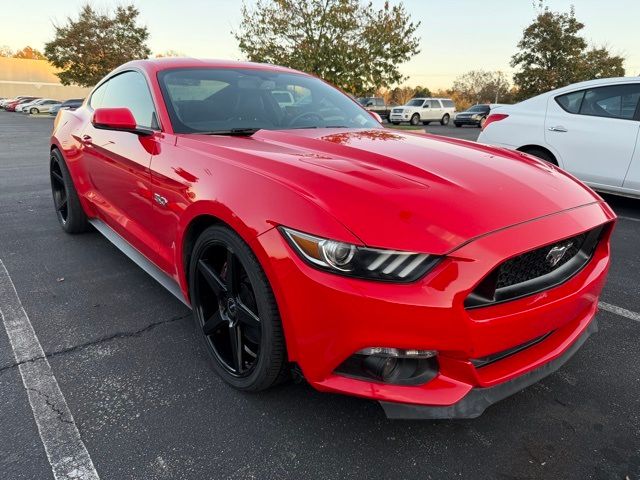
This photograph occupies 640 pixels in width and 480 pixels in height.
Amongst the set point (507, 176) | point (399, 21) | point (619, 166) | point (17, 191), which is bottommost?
point (17, 191)

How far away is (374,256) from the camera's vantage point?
4.96 ft

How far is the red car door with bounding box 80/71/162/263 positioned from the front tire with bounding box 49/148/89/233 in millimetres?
512

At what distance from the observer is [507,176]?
1986 mm

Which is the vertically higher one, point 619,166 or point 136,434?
point 619,166

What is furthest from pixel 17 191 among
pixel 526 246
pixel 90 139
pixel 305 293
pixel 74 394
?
pixel 526 246

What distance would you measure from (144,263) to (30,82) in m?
77.9

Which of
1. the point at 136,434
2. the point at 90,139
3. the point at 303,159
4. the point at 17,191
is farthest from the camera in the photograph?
the point at 17,191

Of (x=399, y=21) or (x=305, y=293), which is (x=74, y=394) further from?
(x=399, y=21)

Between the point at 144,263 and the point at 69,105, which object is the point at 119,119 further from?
the point at 69,105

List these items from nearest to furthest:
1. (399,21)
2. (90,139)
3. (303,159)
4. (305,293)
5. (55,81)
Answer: (305,293), (303,159), (90,139), (399,21), (55,81)

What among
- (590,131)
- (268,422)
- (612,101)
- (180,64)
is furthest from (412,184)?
(612,101)

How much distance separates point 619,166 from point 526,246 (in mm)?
4457

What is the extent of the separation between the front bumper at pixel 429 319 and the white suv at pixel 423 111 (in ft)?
96.2

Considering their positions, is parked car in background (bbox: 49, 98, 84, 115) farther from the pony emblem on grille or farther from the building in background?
the building in background
